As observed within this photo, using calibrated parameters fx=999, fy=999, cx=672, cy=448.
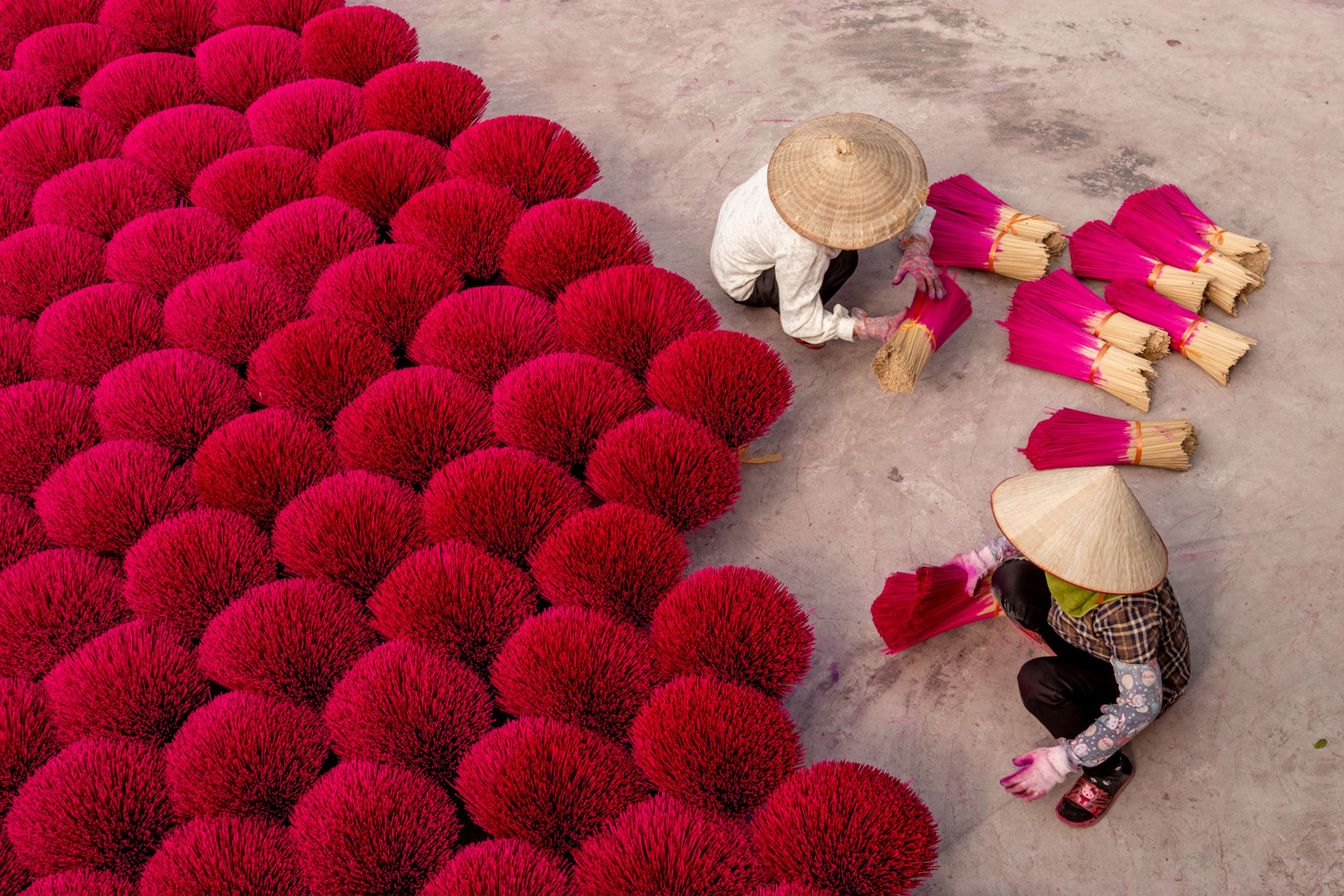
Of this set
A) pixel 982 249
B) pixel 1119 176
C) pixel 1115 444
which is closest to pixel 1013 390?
pixel 1115 444

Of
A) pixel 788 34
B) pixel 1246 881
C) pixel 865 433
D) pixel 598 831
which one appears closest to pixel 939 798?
pixel 1246 881

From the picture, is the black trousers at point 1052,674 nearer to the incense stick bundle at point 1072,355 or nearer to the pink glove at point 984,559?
the pink glove at point 984,559

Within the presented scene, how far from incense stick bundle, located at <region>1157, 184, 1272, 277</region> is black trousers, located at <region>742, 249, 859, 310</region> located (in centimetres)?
72

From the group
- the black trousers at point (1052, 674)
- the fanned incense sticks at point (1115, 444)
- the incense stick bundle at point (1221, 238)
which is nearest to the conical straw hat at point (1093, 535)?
the black trousers at point (1052, 674)

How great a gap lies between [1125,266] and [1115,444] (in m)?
0.47

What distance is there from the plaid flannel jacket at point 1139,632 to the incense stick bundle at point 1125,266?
2.63 ft

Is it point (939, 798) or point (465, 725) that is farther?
point (939, 798)

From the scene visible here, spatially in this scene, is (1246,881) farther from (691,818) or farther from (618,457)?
(618,457)

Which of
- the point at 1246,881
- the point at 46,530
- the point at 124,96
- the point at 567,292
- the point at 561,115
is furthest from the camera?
the point at 561,115

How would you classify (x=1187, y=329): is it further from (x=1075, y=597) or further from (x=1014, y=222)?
(x=1075, y=597)

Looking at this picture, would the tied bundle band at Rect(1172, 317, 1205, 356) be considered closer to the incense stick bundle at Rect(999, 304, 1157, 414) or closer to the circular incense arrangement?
the incense stick bundle at Rect(999, 304, 1157, 414)

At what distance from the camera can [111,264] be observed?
77.9 inches

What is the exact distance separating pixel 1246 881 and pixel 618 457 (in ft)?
3.74

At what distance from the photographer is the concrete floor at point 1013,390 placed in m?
1.54
